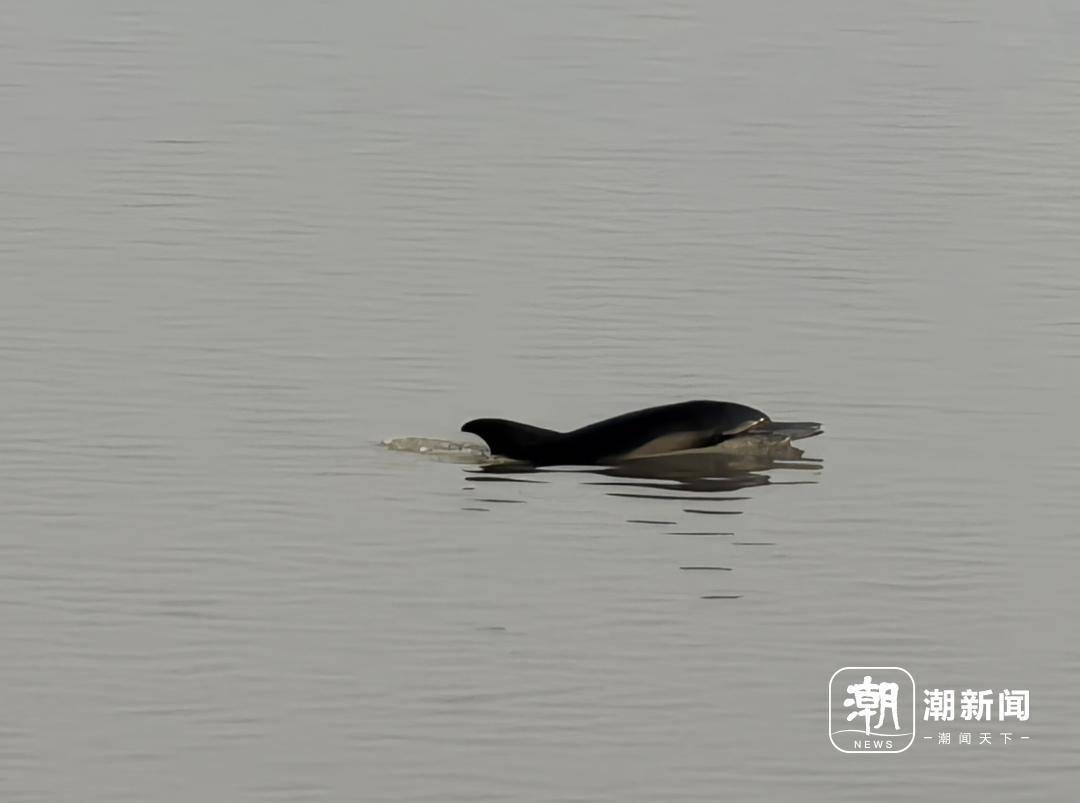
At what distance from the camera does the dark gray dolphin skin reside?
32.3m

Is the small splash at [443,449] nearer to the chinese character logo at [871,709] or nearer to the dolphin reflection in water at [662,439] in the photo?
the dolphin reflection in water at [662,439]

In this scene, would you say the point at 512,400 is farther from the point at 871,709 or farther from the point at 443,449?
the point at 871,709

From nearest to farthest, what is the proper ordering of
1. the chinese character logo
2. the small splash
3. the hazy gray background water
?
the chinese character logo
the hazy gray background water
the small splash

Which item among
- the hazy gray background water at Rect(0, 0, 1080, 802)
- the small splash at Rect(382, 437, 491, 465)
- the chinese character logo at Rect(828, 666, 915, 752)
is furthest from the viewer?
the small splash at Rect(382, 437, 491, 465)

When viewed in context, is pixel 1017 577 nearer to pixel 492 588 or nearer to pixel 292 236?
pixel 492 588

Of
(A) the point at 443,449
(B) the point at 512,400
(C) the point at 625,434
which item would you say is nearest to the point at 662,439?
(C) the point at 625,434

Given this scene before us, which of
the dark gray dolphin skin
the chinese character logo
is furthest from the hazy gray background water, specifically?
the dark gray dolphin skin

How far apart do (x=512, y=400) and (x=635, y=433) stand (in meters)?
2.54

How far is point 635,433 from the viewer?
32.5 m

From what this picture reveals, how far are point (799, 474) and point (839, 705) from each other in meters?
8.44

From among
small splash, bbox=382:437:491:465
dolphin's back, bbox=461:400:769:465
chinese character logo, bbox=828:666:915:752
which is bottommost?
chinese character logo, bbox=828:666:915:752

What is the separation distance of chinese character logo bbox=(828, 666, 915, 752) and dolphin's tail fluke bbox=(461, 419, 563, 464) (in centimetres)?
830

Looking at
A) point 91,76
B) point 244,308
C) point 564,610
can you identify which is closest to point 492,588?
point 564,610

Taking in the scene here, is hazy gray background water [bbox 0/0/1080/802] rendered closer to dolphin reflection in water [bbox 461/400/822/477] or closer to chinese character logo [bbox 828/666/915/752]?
chinese character logo [bbox 828/666/915/752]
